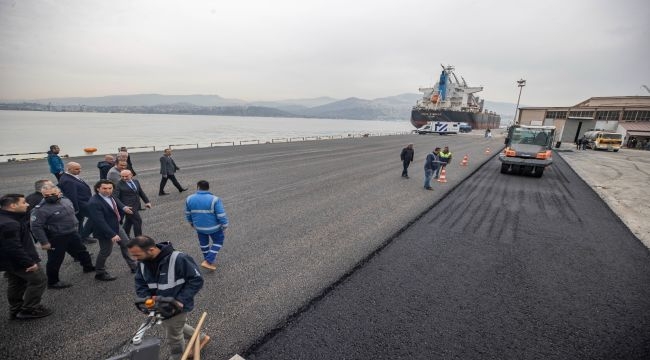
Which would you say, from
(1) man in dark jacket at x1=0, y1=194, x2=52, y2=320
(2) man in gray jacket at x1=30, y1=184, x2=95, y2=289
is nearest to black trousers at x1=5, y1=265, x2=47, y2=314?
(1) man in dark jacket at x1=0, y1=194, x2=52, y2=320

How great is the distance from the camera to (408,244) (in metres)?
6.85

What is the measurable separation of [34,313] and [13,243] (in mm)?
1178

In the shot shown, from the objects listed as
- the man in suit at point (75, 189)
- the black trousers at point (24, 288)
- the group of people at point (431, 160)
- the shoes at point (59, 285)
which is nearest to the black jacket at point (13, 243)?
the black trousers at point (24, 288)

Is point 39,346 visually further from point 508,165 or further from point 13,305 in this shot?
point 508,165

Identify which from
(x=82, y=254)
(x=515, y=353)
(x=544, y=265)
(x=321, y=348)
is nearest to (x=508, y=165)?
(x=544, y=265)

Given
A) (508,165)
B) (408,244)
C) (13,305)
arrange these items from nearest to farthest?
(13,305)
(408,244)
(508,165)

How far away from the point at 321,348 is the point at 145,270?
7.97ft

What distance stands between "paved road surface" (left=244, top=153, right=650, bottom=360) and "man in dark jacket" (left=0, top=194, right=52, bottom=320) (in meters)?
3.34

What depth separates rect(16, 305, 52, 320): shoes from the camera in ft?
13.2

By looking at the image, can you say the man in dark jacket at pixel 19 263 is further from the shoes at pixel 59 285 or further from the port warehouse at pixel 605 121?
the port warehouse at pixel 605 121

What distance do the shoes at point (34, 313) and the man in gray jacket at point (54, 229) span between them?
70cm

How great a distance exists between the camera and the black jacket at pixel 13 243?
3656mm

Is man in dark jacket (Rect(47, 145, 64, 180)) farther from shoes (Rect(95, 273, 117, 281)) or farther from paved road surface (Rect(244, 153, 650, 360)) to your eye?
paved road surface (Rect(244, 153, 650, 360))

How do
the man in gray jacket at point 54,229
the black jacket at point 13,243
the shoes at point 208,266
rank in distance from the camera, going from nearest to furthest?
the black jacket at point 13,243, the man in gray jacket at point 54,229, the shoes at point 208,266
